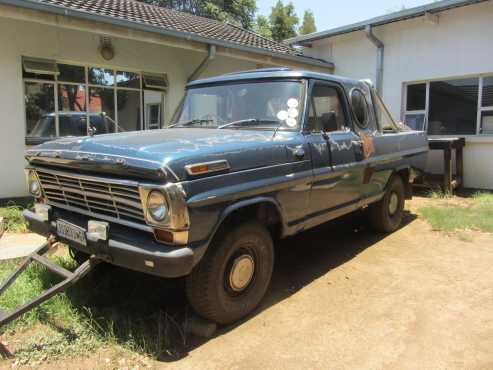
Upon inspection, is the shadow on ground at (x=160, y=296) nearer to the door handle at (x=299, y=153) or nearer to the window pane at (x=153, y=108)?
the door handle at (x=299, y=153)

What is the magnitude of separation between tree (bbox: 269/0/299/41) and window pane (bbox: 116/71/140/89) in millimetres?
22561

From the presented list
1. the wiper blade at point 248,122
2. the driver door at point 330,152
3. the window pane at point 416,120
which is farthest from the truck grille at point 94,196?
the window pane at point 416,120

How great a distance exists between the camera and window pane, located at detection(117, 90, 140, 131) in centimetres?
953

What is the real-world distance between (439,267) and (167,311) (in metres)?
3.02

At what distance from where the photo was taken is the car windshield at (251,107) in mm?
3955

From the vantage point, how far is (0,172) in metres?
7.59

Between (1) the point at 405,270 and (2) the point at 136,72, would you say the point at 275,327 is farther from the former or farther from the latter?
(2) the point at 136,72

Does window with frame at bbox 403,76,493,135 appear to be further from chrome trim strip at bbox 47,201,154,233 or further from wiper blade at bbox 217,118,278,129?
chrome trim strip at bbox 47,201,154,233

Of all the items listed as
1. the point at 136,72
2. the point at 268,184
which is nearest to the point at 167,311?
the point at 268,184

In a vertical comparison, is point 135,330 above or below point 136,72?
below

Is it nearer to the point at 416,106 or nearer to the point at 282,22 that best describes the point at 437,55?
the point at 416,106

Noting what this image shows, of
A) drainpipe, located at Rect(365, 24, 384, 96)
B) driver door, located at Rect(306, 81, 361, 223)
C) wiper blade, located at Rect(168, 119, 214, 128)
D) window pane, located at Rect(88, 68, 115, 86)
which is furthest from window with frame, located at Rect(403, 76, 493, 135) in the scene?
wiper blade, located at Rect(168, 119, 214, 128)

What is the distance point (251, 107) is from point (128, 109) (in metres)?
6.32

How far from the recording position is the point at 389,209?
591cm
